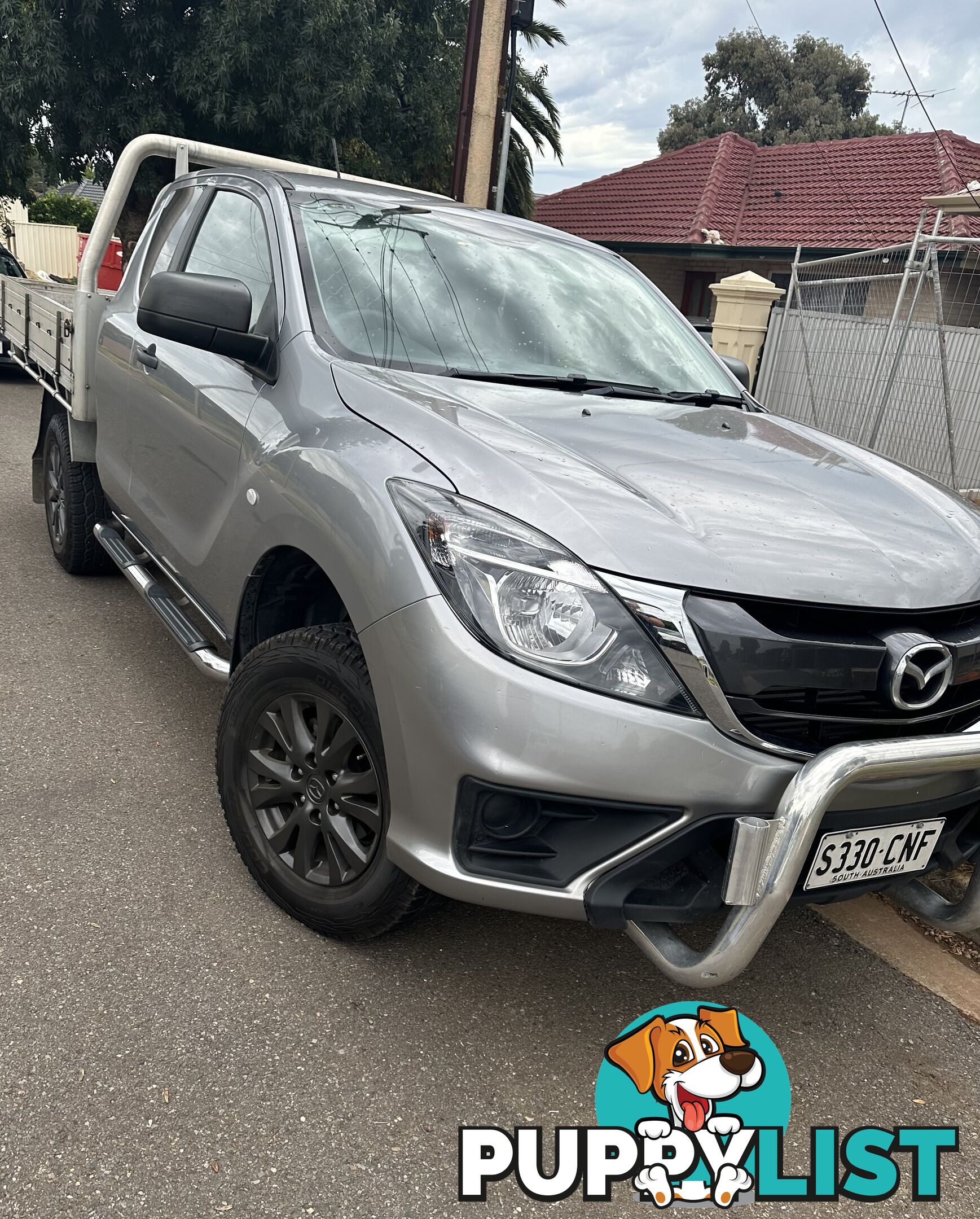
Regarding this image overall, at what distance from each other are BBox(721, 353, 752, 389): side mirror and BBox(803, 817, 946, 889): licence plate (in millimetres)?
2132

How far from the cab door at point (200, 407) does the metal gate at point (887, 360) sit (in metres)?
4.89

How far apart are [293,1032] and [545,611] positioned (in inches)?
43.9

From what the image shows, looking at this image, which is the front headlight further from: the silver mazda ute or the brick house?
the brick house

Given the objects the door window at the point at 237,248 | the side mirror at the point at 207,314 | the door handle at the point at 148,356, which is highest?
the door window at the point at 237,248

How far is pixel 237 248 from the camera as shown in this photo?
11.9ft

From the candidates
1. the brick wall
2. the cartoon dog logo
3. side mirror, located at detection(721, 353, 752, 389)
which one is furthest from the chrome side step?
the brick wall

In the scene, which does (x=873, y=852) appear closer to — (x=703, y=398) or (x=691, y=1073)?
(x=691, y=1073)

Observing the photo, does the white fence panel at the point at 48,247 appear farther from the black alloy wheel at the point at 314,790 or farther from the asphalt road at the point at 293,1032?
the black alloy wheel at the point at 314,790

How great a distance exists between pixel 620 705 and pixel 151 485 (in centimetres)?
237

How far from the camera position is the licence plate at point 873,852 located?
2182mm

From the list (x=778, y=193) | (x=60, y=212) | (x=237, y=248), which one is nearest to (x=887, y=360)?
(x=237, y=248)

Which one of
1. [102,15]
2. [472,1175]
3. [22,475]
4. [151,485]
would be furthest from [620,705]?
[102,15]

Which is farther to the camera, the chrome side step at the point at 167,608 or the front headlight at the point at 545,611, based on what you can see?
the chrome side step at the point at 167,608

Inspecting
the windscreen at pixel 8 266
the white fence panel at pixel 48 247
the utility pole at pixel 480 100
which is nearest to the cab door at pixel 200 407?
the utility pole at pixel 480 100
